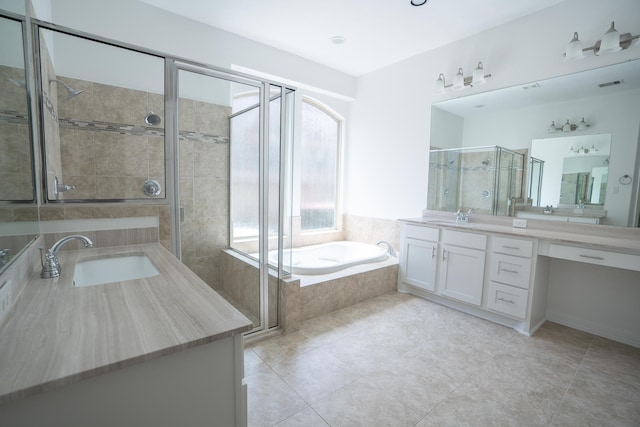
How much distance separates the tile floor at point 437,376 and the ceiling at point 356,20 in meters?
2.78

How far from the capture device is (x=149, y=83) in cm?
234

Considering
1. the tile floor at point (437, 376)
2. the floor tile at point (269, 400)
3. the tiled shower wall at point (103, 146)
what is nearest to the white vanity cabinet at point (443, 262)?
the tile floor at point (437, 376)

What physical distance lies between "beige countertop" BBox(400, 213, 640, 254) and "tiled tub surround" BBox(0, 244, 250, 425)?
7.98 ft

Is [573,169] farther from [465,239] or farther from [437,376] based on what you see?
[437,376]

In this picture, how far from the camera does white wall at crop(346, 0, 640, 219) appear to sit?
8.03ft

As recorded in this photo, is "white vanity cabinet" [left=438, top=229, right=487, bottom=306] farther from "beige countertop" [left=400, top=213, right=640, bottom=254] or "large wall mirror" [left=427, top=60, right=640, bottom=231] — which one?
"large wall mirror" [left=427, top=60, right=640, bottom=231]

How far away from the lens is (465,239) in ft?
9.18

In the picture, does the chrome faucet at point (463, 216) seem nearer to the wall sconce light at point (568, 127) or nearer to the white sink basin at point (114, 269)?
the wall sconce light at point (568, 127)

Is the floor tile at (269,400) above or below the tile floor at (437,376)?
below

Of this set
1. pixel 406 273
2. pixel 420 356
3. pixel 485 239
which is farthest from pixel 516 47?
pixel 420 356

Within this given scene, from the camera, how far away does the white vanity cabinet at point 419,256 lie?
3.05 meters

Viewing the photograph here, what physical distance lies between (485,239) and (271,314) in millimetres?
1974

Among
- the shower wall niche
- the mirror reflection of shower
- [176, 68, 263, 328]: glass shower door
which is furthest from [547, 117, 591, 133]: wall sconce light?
the mirror reflection of shower

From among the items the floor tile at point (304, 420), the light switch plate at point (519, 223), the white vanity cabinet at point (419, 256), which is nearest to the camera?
the floor tile at point (304, 420)
